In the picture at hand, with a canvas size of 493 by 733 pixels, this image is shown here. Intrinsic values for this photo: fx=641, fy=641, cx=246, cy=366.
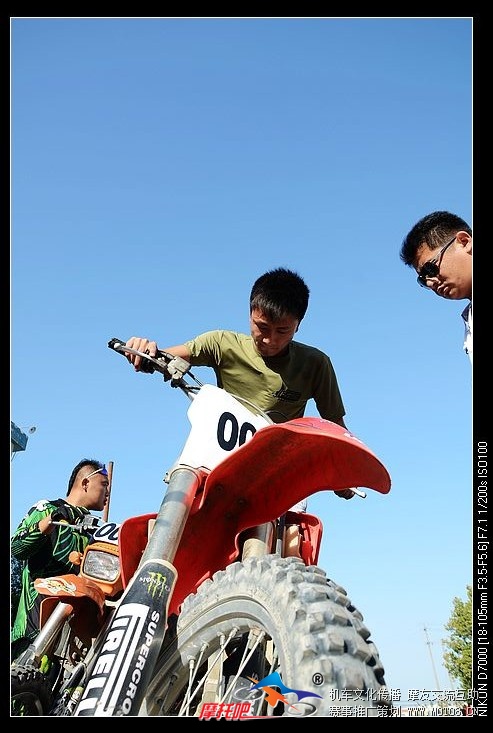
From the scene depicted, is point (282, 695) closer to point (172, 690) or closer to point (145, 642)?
point (145, 642)

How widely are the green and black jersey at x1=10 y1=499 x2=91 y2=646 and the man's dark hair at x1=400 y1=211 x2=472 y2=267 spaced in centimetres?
290

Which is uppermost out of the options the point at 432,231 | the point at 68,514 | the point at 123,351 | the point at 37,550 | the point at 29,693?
the point at 432,231

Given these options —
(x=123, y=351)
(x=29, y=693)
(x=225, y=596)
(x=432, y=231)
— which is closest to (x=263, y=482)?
(x=225, y=596)

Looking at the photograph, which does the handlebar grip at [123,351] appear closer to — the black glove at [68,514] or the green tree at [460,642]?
the black glove at [68,514]

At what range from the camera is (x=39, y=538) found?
→ 177 inches

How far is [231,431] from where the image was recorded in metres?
2.96

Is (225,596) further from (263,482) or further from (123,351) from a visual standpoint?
(123,351)

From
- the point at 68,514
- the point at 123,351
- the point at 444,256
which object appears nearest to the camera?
the point at 444,256

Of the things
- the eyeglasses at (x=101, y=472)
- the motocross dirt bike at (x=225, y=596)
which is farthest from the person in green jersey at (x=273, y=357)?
the eyeglasses at (x=101, y=472)

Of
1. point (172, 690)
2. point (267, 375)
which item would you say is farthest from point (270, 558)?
point (267, 375)

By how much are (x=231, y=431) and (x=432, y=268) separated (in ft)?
3.93

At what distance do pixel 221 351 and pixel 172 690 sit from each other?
1724 millimetres

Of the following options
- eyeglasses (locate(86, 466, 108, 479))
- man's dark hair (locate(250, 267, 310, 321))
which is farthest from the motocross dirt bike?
eyeglasses (locate(86, 466, 108, 479))

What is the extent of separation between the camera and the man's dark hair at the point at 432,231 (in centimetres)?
301
